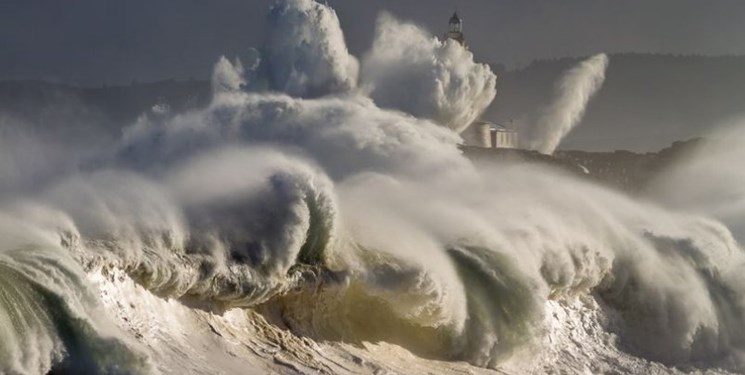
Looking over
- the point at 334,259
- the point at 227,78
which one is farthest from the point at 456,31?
the point at 334,259

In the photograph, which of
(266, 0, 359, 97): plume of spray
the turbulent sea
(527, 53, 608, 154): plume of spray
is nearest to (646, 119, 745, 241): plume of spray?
the turbulent sea

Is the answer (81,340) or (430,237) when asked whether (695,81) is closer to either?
(430,237)

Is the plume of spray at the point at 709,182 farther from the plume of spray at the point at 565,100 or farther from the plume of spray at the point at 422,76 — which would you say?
the plume of spray at the point at 565,100

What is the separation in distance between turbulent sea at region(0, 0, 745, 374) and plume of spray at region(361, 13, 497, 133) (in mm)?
6211

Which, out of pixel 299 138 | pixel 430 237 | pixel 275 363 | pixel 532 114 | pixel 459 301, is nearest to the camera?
pixel 275 363

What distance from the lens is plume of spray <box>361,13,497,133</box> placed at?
2986 cm

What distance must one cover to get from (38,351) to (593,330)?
8.57 m

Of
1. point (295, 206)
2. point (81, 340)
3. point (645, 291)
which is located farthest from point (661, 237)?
point (81, 340)

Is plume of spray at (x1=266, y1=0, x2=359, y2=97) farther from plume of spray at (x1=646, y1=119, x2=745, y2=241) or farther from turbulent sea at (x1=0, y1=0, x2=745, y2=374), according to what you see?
plume of spray at (x1=646, y1=119, x2=745, y2=241)

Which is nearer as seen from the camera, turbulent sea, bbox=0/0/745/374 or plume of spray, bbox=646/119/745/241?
turbulent sea, bbox=0/0/745/374

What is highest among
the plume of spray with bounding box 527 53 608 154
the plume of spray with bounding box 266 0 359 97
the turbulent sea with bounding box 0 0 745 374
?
the plume of spray with bounding box 527 53 608 154

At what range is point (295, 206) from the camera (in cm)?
1265

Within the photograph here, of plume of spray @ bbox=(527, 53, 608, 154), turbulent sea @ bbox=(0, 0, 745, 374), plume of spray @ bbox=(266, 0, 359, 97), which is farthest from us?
plume of spray @ bbox=(527, 53, 608, 154)

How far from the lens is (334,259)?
12.7 metres
